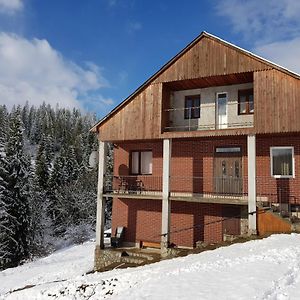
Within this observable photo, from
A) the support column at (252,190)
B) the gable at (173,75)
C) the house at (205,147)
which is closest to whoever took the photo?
the support column at (252,190)

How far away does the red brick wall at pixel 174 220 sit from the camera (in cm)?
1697

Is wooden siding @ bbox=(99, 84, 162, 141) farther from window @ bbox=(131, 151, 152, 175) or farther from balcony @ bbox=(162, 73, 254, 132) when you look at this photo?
window @ bbox=(131, 151, 152, 175)

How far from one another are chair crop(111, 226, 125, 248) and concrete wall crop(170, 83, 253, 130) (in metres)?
6.16

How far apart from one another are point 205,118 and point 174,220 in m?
5.32

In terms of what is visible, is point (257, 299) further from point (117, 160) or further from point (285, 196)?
point (117, 160)

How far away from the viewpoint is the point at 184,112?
59.0 feet

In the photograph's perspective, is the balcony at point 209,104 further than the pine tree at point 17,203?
No

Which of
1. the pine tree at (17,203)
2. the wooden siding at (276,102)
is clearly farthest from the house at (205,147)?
the pine tree at (17,203)

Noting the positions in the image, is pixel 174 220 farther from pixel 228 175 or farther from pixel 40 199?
pixel 40 199

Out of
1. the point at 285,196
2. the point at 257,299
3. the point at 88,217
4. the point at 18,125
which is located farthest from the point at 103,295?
the point at 88,217

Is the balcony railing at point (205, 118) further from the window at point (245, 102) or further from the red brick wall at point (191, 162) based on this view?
the red brick wall at point (191, 162)

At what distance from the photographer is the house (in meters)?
14.5

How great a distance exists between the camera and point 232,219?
16.7 m

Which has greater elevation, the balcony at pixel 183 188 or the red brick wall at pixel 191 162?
the red brick wall at pixel 191 162
